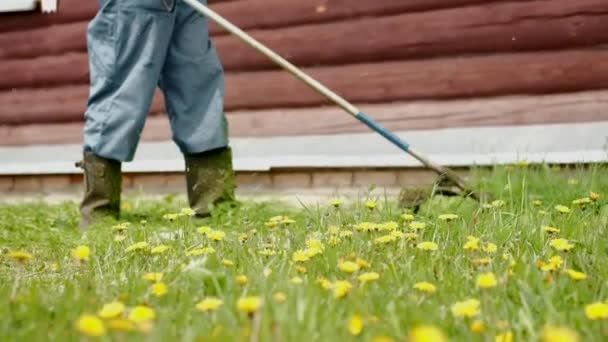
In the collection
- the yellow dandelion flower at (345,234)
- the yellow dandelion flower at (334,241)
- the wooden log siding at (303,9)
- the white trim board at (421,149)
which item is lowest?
the yellow dandelion flower at (334,241)

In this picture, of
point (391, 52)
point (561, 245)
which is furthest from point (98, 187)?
point (561, 245)

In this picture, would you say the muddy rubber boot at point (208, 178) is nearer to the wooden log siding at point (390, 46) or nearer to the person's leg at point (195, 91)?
the person's leg at point (195, 91)

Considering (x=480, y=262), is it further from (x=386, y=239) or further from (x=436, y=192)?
(x=436, y=192)

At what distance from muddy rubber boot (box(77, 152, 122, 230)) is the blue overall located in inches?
2.5

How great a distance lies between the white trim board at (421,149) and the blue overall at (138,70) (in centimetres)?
113

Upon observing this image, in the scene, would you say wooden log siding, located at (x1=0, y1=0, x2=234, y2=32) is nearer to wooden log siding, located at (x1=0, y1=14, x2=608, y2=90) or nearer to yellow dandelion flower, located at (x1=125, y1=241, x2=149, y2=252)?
wooden log siding, located at (x1=0, y1=14, x2=608, y2=90)

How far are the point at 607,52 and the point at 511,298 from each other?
2.66 meters

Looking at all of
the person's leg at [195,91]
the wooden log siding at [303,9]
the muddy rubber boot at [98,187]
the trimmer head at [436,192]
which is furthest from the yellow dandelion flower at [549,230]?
the wooden log siding at [303,9]

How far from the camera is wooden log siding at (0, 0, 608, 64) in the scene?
13.0 feet

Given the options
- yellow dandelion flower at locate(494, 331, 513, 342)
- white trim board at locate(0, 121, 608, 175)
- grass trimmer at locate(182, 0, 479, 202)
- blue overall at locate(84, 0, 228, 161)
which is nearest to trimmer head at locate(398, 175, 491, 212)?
grass trimmer at locate(182, 0, 479, 202)

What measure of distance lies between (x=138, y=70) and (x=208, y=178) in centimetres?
56

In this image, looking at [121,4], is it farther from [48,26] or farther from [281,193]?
[48,26]

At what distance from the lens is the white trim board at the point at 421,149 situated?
3979 mm

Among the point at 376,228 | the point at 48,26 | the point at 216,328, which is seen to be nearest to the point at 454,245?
the point at 376,228
